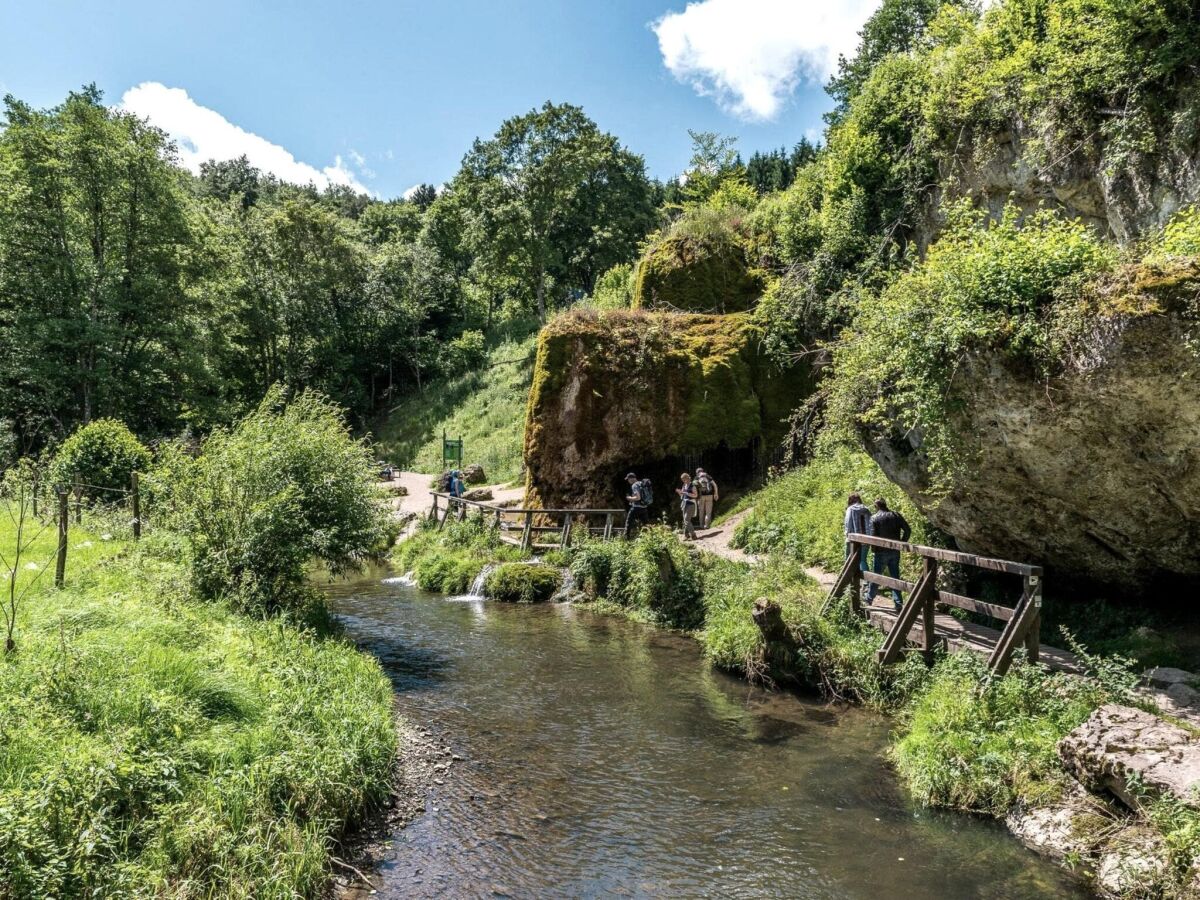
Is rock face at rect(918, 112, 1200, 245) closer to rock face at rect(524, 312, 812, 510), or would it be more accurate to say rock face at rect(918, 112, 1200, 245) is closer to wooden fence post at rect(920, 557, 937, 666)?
wooden fence post at rect(920, 557, 937, 666)

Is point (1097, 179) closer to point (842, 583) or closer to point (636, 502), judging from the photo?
point (842, 583)

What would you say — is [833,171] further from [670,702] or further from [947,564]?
[670,702]

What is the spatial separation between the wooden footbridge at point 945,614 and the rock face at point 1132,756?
64.4 inches

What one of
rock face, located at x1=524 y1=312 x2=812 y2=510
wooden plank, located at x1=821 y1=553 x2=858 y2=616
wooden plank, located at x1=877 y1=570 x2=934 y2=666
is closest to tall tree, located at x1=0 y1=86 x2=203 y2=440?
rock face, located at x1=524 y1=312 x2=812 y2=510

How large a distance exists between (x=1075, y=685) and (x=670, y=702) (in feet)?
16.4

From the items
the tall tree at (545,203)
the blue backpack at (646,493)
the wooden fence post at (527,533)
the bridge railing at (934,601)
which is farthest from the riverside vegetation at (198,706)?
the tall tree at (545,203)

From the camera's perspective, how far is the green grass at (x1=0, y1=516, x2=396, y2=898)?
4.72m

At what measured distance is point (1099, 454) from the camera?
8602 millimetres

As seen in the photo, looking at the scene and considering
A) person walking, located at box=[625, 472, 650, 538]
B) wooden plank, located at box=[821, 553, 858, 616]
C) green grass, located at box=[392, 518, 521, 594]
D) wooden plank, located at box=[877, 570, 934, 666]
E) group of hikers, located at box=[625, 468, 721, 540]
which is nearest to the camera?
wooden plank, located at box=[877, 570, 934, 666]

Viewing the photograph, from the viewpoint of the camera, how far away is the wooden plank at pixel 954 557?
27.2 feet

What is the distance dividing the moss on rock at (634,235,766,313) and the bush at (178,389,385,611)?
14.1m

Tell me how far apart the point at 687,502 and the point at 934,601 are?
978 centimetres

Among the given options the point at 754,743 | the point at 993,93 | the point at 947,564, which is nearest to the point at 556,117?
the point at 993,93

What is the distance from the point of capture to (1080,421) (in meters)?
8.47
